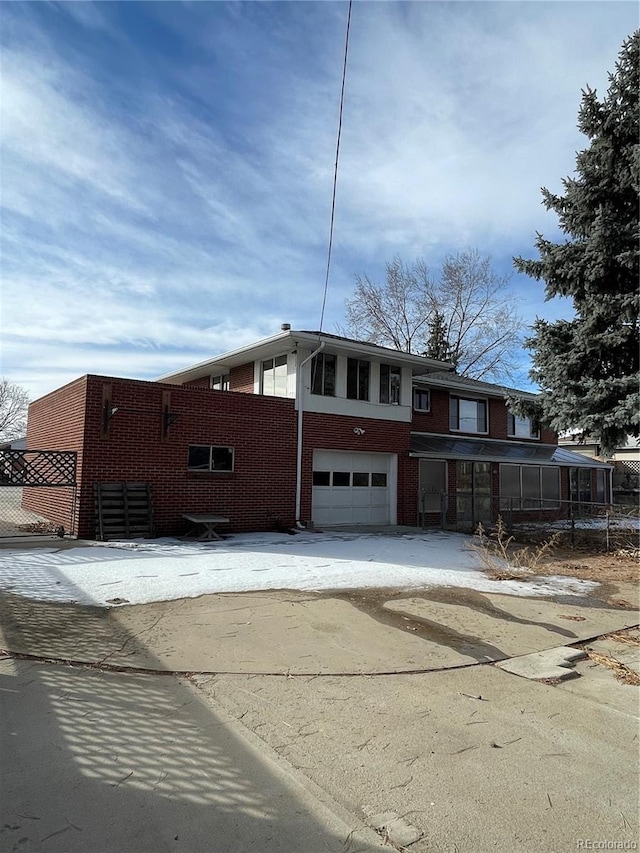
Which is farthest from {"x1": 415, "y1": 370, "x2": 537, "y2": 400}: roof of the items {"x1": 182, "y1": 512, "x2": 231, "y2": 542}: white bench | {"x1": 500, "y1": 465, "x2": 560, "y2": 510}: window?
{"x1": 182, "y1": 512, "x2": 231, "y2": 542}: white bench

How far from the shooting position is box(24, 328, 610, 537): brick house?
13.5 m

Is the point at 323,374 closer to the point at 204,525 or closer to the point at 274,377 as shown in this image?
the point at 274,377

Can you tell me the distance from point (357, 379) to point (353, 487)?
334 cm

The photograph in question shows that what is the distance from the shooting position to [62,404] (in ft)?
48.5

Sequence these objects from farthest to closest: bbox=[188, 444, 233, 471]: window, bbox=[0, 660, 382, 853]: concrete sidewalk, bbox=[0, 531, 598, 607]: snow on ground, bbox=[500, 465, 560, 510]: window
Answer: bbox=[500, 465, 560, 510]: window
bbox=[188, 444, 233, 471]: window
bbox=[0, 531, 598, 607]: snow on ground
bbox=[0, 660, 382, 853]: concrete sidewalk

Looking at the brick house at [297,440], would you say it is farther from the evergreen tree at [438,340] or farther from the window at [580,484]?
the evergreen tree at [438,340]

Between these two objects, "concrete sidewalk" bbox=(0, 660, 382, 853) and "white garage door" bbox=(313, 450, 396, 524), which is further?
"white garage door" bbox=(313, 450, 396, 524)

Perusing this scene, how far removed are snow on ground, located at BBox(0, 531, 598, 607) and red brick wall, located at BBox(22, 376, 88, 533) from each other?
2.41m

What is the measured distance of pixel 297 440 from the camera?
16.2 metres

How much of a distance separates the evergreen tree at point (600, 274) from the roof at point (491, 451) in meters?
6.55

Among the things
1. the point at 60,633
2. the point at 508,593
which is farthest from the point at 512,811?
the point at 508,593

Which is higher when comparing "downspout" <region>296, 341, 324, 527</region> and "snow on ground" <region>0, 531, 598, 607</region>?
"downspout" <region>296, 341, 324, 527</region>

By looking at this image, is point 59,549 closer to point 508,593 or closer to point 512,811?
point 508,593

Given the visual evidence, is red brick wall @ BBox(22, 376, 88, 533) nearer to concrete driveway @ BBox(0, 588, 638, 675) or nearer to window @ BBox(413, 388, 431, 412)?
concrete driveway @ BBox(0, 588, 638, 675)
